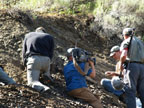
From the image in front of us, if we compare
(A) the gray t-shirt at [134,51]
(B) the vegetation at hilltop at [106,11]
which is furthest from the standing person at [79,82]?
(B) the vegetation at hilltop at [106,11]

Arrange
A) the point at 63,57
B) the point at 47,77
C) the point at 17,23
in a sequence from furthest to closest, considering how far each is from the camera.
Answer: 1. the point at 17,23
2. the point at 63,57
3. the point at 47,77

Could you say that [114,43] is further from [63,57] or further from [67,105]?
[67,105]

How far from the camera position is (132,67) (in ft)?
17.6

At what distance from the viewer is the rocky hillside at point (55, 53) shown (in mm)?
4898

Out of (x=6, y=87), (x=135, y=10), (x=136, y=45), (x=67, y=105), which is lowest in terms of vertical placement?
(x=67, y=105)

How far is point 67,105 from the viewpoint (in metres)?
5.14

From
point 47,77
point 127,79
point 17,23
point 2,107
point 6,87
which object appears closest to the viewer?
point 2,107

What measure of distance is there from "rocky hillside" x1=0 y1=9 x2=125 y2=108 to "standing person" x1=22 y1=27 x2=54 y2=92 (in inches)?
13.9

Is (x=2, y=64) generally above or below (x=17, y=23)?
below

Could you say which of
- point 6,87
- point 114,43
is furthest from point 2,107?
point 114,43

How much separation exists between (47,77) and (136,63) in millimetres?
2070

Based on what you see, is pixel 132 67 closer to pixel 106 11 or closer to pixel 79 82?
pixel 79 82

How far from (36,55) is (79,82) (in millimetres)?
1138

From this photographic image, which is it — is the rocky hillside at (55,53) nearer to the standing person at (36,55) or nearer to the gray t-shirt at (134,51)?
the standing person at (36,55)
